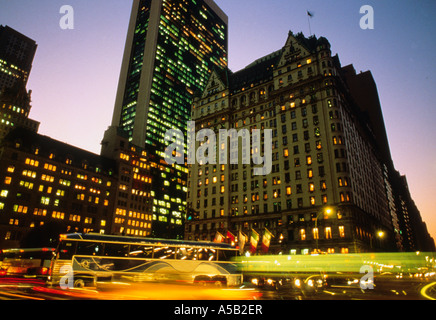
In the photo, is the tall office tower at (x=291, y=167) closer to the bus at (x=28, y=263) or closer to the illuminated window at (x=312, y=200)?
the illuminated window at (x=312, y=200)

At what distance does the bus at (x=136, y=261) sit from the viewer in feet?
65.3

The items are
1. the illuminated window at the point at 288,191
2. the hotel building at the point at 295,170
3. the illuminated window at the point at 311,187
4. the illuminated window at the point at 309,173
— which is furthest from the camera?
the illuminated window at the point at 288,191

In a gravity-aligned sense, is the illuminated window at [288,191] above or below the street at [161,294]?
above

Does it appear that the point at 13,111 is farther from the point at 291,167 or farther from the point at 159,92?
the point at 291,167

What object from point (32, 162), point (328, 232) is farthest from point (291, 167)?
point (32, 162)

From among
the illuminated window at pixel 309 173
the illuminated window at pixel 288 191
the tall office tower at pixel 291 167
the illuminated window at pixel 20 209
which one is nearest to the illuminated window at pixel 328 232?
the tall office tower at pixel 291 167

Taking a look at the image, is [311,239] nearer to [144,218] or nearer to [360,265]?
[360,265]

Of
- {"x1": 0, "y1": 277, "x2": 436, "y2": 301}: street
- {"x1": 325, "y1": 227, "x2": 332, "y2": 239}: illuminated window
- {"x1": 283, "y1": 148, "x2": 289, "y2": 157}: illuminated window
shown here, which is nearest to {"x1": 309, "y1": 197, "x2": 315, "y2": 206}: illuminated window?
{"x1": 325, "y1": 227, "x2": 332, "y2": 239}: illuminated window

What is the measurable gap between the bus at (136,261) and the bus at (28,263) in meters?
19.3

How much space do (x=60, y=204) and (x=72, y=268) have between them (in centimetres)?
8489

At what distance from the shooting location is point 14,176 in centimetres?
8256

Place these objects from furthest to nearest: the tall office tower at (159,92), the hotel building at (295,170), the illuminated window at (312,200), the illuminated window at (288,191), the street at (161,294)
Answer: the tall office tower at (159,92)
the illuminated window at (288,191)
the illuminated window at (312,200)
the hotel building at (295,170)
the street at (161,294)

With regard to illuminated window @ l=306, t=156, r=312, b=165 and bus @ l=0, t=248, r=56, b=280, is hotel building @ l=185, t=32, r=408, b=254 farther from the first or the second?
bus @ l=0, t=248, r=56, b=280
